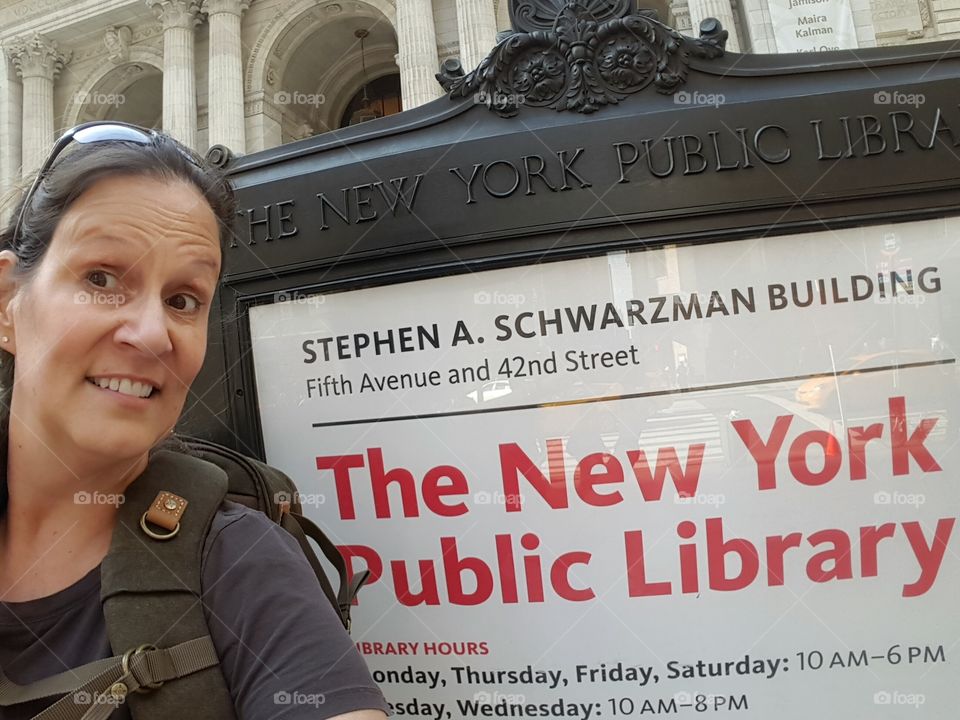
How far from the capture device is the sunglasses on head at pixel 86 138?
939 mm

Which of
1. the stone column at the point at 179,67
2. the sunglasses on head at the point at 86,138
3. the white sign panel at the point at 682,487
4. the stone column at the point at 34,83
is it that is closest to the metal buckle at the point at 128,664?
the sunglasses on head at the point at 86,138

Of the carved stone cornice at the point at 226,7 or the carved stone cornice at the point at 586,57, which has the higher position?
the carved stone cornice at the point at 226,7

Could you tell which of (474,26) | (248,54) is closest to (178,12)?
(248,54)

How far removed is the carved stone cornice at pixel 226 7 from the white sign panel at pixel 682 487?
22.7 metres

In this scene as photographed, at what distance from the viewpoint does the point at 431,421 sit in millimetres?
1465

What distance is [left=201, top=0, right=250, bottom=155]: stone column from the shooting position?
18.4 metres

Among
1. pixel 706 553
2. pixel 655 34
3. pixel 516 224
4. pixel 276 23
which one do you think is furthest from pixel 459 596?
pixel 276 23

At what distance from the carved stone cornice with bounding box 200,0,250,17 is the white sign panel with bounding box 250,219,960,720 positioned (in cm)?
2265

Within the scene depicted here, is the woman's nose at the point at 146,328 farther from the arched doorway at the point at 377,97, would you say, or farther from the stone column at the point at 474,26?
the arched doorway at the point at 377,97

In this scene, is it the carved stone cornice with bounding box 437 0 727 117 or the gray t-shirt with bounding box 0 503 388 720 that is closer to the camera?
the gray t-shirt with bounding box 0 503 388 720

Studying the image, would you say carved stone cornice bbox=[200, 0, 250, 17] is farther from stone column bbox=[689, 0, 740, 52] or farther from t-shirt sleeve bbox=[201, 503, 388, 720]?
t-shirt sleeve bbox=[201, 503, 388, 720]

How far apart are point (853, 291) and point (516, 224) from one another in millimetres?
789

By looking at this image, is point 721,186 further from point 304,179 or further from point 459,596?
point 459,596

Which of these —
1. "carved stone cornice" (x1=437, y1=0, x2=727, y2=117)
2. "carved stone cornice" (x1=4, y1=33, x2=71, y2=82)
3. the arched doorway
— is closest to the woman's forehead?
"carved stone cornice" (x1=437, y1=0, x2=727, y2=117)
